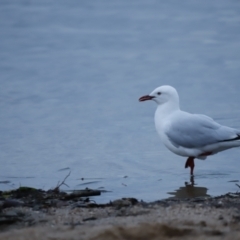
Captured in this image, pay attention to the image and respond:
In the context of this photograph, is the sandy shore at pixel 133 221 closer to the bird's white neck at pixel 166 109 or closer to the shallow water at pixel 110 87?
the shallow water at pixel 110 87

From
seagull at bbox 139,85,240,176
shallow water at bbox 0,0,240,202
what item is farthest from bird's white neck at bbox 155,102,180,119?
shallow water at bbox 0,0,240,202

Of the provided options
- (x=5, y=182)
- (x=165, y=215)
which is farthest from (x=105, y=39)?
(x=165, y=215)

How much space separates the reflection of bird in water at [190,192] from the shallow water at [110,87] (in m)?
0.02

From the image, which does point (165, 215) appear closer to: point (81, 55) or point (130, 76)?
point (130, 76)

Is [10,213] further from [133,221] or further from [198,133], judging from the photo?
[198,133]

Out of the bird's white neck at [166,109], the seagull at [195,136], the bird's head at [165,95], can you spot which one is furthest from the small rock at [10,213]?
the bird's head at [165,95]

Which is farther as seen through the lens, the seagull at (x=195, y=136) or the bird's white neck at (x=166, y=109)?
the bird's white neck at (x=166, y=109)

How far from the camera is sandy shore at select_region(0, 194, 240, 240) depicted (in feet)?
15.8

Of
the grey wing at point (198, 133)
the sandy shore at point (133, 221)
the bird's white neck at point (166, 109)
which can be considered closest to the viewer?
the sandy shore at point (133, 221)

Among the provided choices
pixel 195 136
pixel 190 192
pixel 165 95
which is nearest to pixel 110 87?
pixel 165 95

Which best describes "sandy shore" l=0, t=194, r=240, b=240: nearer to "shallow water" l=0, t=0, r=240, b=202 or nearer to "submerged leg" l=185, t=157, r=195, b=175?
"shallow water" l=0, t=0, r=240, b=202

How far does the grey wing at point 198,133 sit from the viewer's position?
851 cm

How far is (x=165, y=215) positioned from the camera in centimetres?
546

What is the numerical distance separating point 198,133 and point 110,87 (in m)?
4.03
